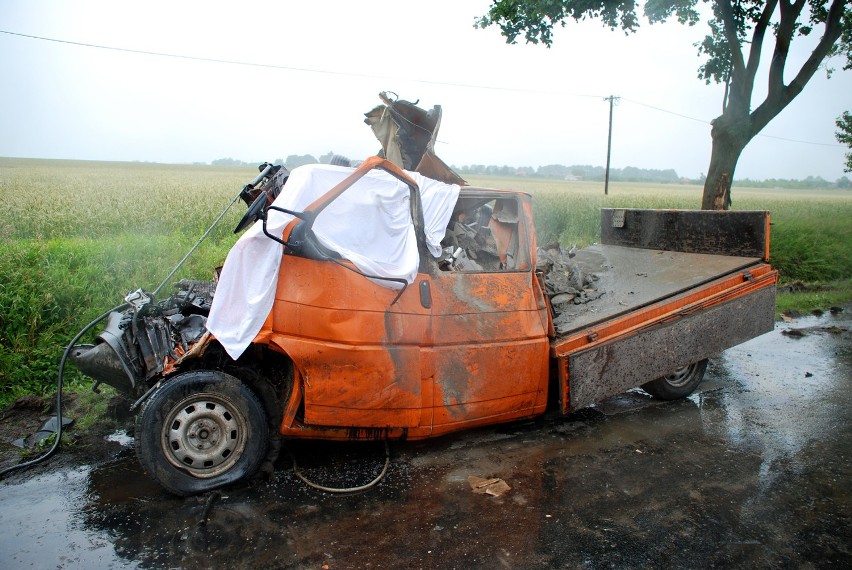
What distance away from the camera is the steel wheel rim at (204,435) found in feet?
12.0

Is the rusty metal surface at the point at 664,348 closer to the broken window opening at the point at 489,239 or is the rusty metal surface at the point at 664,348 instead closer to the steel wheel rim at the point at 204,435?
the broken window opening at the point at 489,239

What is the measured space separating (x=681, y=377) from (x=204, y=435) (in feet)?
13.7

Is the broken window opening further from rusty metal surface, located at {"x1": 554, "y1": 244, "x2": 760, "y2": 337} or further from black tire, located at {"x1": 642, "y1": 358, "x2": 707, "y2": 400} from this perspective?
black tire, located at {"x1": 642, "y1": 358, "x2": 707, "y2": 400}

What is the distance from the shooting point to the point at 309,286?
369 cm

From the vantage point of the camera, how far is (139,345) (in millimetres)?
4188

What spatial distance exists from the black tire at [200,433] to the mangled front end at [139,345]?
261mm

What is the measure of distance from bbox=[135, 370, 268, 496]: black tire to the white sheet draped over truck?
14.4 inches

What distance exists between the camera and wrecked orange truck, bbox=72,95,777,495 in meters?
3.65

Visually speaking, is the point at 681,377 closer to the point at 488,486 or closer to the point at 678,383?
the point at 678,383

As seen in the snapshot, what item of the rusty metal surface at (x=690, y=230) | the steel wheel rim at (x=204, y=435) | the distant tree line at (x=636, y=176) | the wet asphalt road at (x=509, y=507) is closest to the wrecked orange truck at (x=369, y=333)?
the steel wheel rim at (x=204, y=435)

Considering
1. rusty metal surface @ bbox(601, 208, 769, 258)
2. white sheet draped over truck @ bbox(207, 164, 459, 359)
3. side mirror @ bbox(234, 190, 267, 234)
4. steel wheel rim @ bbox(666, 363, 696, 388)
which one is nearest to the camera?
side mirror @ bbox(234, 190, 267, 234)

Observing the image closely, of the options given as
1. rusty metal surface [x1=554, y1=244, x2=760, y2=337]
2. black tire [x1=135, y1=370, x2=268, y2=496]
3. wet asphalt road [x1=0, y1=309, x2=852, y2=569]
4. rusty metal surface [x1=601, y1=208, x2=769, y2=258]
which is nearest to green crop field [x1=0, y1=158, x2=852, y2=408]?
rusty metal surface [x1=554, y1=244, x2=760, y2=337]

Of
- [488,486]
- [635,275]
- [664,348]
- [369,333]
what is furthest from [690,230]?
[369,333]

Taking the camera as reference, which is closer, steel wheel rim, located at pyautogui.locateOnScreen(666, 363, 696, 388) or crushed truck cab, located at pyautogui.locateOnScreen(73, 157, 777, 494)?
crushed truck cab, located at pyautogui.locateOnScreen(73, 157, 777, 494)
